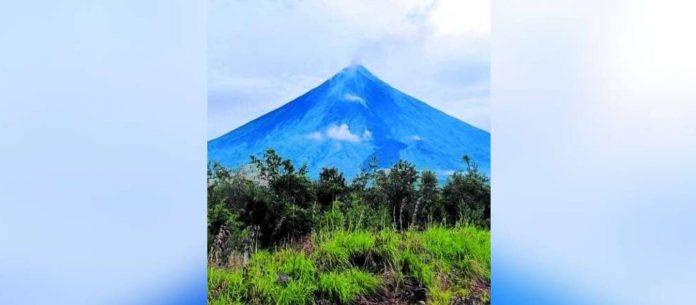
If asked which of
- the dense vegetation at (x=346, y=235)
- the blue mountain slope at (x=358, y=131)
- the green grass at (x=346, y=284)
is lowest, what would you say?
the green grass at (x=346, y=284)

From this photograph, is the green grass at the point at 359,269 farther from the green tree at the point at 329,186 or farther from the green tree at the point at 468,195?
the green tree at the point at 329,186

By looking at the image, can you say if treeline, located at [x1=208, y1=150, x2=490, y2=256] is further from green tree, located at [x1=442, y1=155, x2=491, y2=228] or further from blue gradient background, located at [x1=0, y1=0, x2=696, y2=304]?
blue gradient background, located at [x1=0, y1=0, x2=696, y2=304]

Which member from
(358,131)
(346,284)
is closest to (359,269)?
(346,284)

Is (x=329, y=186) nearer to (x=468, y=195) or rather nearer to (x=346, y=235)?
(x=346, y=235)
